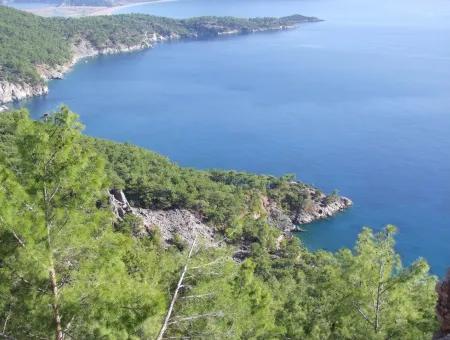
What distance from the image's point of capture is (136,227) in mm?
29219

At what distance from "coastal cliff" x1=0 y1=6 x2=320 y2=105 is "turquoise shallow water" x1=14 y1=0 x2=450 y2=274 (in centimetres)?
358

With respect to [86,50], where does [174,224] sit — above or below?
below

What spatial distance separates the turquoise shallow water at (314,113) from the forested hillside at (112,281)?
27.5m

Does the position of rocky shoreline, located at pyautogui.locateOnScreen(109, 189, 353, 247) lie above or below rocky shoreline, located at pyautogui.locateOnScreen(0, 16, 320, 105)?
below

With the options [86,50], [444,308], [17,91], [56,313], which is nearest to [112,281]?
[56,313]

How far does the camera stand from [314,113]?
6531 centimetres

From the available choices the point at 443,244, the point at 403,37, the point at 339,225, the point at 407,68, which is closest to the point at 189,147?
the point at 339,225

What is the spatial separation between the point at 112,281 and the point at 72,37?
109 meters

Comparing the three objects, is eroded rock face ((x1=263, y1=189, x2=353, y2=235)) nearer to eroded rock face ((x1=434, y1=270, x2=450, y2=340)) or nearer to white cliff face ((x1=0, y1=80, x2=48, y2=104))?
eroded rock face ((x1=434, y1=270, x2=450, y2=340))

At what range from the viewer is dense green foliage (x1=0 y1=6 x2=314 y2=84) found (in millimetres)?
85000

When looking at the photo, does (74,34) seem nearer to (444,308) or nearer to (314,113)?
(314,113)

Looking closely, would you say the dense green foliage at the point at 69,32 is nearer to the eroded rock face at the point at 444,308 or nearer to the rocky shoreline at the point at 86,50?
the rocky shoreline at the point at 86,50

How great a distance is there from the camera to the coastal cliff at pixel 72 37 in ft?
260

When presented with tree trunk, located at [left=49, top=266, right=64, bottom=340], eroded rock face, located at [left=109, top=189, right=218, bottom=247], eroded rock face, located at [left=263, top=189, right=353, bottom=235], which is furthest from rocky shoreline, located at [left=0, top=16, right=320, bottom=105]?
tree trunk, located at [left=49, top=266, right=64, bottom=340]
